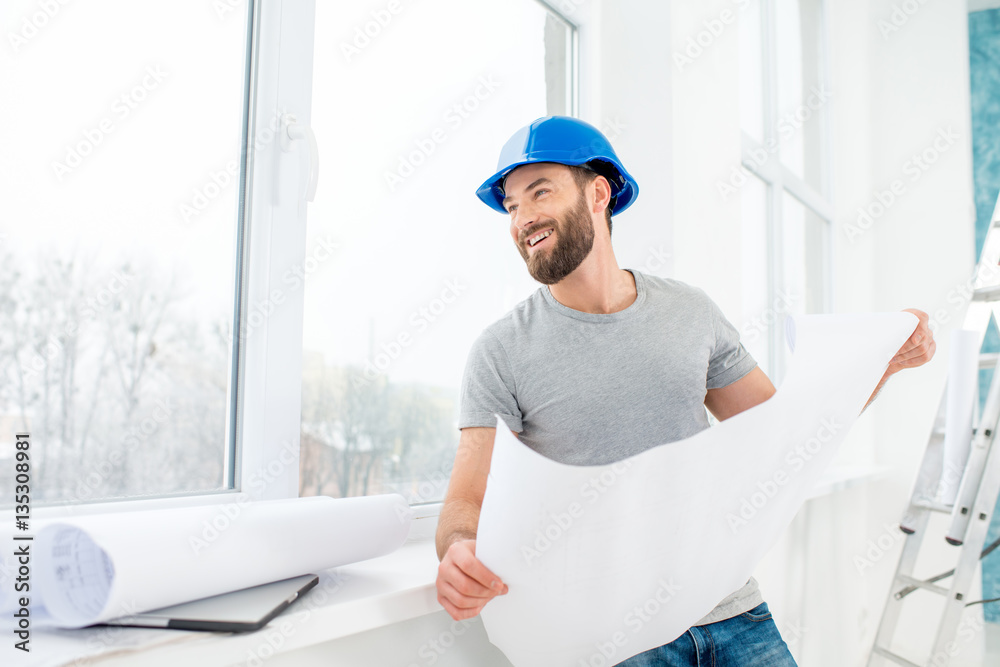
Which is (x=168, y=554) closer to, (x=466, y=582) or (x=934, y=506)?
(x=466, y=582)

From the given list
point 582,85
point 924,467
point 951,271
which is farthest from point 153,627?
point 951,271

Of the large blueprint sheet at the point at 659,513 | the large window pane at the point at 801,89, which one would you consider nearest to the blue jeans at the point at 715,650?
the large blueprint sheet at the point at 659,513

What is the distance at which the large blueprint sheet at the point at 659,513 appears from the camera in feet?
2.06

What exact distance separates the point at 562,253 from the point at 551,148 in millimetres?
179

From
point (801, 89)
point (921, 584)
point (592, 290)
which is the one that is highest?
point (801, 89)

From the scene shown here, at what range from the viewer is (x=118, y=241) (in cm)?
86

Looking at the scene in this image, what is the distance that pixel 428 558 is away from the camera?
1002 mm

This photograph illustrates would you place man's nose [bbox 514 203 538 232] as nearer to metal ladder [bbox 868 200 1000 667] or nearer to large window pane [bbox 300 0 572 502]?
large window pane [bbox 300 0 572 502]

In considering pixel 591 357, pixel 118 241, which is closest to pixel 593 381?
pixel 591 357

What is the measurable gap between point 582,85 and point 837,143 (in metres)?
2.22

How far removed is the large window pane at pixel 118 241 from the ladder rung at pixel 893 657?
216 centimetres

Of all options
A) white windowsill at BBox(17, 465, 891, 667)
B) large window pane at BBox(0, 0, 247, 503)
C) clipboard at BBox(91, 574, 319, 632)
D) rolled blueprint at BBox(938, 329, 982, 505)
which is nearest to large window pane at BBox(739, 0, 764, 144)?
rolled blueprint at BBox(938, 329, 982, 505)

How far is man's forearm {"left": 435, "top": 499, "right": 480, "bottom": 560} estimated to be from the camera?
0.82m

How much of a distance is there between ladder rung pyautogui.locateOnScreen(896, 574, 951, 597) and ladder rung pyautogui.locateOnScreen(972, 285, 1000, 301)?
0.87m
